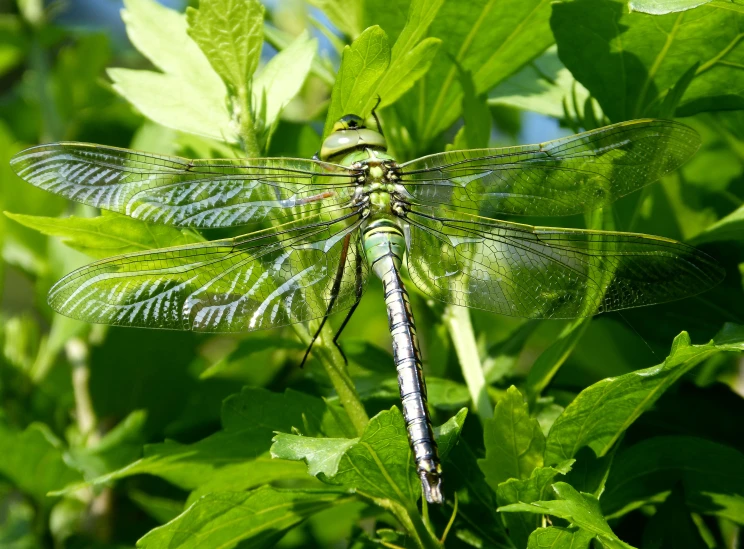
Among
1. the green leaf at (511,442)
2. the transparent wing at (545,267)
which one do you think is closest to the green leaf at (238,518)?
the green leaf at (511,442)

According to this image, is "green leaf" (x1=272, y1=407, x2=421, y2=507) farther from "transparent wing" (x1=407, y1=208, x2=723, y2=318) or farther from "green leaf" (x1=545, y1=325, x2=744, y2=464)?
"transparent wing" (x1=407, y1=208, x2=723, y2=318)

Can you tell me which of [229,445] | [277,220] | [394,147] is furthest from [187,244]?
[394,147]

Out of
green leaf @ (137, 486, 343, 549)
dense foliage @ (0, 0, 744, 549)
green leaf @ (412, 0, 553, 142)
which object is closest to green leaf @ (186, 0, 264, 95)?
dense foliage @ (0, 0, 744, 549)

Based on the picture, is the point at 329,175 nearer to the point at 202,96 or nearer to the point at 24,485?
the point at 202,96

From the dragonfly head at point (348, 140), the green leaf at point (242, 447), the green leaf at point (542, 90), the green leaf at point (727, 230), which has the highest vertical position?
the green leaf at point (542, 90)

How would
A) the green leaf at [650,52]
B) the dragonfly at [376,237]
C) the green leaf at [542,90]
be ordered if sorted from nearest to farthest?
the green leaf at [650,52] → the dragonfly at [376,237] → the green leaf at [542,90]

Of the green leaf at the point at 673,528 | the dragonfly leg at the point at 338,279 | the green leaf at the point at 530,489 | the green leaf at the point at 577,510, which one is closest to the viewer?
the green leaf at the point at 577,510

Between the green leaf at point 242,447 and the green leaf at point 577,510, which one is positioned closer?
the green leaf at point 577,510

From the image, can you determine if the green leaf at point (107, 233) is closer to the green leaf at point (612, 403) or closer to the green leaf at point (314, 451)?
the green leaf at point (314, 451)
